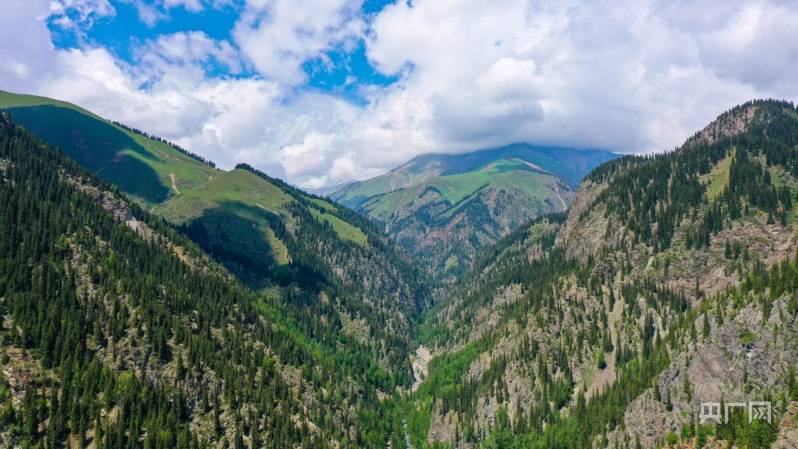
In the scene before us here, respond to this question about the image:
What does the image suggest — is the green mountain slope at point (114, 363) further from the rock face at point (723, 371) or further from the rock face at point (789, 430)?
the rock face at point (789, 430)

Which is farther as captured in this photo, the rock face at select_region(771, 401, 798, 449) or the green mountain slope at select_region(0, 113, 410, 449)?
the green mountain slope at select_region(0, 113, 410, 449)

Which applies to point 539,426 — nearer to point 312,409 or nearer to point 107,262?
point 312,409

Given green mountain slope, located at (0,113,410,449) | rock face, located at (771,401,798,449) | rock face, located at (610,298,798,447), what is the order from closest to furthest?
rock face, located at (771,401,798,449) → green mountain slope, located at (0,113,410,449) → rock face, located at (610,298,798,447)

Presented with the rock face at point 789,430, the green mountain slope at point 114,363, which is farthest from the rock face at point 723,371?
the green mountain slope at point 114,363

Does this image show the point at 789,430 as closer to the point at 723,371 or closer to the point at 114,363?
the point at 723,371

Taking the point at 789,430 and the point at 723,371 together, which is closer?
the point at 789,430

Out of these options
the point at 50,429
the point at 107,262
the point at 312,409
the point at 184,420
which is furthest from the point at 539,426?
the point at 107,262

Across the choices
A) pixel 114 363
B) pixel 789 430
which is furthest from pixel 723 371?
pixel 114 363

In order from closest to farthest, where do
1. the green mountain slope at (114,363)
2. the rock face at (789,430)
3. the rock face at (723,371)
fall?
the rock face at (789,430) < the green mountain slope at (114,363) < the rock face at (723,371)

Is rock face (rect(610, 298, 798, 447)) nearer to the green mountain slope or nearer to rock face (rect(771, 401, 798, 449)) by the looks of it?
rock face (rect(771, 401, 798, 449))

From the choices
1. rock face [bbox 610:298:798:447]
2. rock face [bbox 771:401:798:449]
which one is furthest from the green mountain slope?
rock face [bbox 771:401:798:449]

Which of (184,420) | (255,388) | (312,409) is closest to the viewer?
(184,420)
